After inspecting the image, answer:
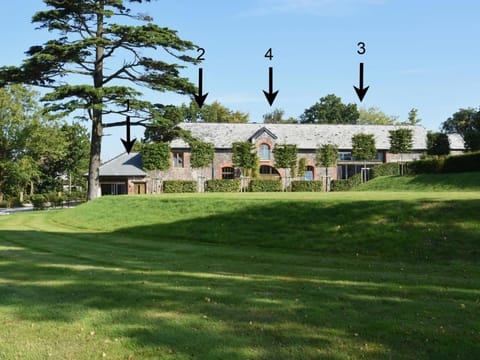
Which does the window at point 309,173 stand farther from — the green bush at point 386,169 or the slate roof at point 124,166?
the slate roof at point 124,166

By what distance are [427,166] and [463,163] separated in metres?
2.80

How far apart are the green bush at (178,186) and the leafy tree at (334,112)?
67.5 m

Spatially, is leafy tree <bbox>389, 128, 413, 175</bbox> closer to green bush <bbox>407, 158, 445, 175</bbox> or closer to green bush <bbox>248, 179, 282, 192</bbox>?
green bush <bbox>248, 179, 282, 192</bbox>

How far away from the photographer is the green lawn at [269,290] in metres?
5.10

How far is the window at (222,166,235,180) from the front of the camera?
5297 centimetres

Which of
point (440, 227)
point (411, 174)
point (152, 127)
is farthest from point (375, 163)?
point (440, 227)

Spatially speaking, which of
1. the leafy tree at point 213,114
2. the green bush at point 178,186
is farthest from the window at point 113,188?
the leafy tree at point 213,114

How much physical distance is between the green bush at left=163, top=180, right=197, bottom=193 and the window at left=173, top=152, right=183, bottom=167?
235 inches

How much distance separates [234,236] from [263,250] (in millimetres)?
2558

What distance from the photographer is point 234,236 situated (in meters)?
16.2

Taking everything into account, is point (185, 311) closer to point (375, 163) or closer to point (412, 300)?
point (412, 300)

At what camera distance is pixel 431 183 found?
28.1 metres

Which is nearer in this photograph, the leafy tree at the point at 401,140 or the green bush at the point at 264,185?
the green bush at the point at 264,185

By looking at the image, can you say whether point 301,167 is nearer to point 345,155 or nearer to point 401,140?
point 345,155
